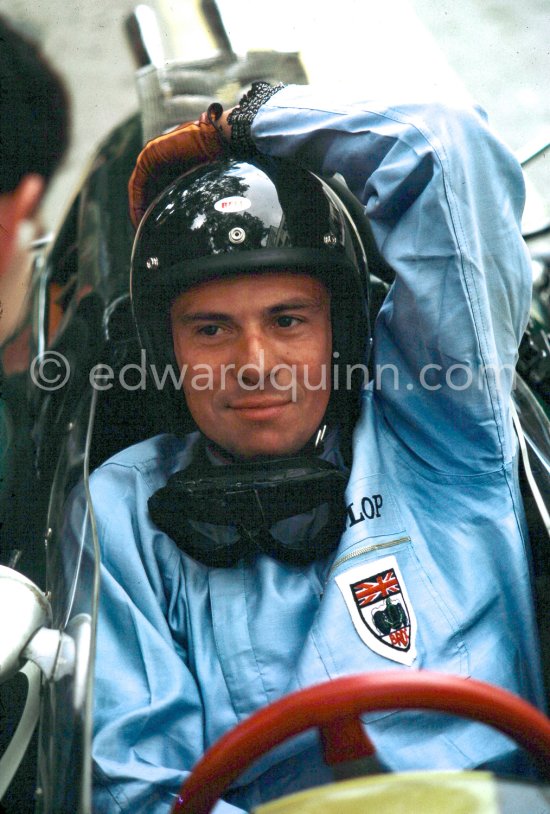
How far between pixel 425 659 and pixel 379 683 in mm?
485

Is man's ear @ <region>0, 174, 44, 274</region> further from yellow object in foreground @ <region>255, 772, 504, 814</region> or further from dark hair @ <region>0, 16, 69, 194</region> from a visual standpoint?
yellow object in foreground @ <region>255, 772, 504, 814</region>

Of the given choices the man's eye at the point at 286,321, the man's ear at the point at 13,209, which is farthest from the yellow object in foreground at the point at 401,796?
the man's ear at the point at 13,209

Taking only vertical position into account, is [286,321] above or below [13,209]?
below

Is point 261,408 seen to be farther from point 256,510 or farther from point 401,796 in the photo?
point 401,796

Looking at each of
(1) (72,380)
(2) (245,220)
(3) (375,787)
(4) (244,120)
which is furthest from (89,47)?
(3) (375,787)

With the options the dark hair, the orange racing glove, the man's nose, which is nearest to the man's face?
the man's nose

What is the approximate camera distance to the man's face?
1.40m

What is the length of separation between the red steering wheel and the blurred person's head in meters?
0.85

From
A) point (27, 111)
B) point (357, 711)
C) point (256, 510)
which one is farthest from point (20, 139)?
point (357, 711)

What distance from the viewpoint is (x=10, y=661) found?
95 cm

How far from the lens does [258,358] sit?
138 cm

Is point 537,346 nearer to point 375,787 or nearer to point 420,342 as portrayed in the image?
point 420,342

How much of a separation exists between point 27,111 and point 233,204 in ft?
1.46

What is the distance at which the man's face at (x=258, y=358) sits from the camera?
140 cm
